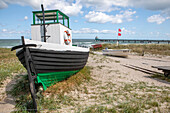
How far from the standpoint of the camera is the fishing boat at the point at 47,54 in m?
4.23

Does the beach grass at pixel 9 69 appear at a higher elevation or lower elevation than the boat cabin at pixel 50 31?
lower

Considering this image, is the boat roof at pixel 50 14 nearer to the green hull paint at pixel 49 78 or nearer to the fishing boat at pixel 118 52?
the green hull paint at pixel 49 78

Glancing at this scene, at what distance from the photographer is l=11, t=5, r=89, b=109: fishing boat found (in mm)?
4226

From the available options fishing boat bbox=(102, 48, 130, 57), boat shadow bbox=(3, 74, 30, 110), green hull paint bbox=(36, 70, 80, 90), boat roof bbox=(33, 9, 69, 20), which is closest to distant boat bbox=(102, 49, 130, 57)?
fishing boat bbox=(102, 48, 130, 57)

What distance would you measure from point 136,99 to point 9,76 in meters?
6.89

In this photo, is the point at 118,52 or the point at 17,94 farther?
the point at 118,52

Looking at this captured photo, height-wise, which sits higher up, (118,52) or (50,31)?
(50,31)

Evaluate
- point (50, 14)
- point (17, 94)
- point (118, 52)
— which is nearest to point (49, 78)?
point (17, 94)

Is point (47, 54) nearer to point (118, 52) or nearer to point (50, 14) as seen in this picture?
point (50, 14)

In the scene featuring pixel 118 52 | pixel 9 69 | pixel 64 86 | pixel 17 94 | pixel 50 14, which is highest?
pixel 50 14

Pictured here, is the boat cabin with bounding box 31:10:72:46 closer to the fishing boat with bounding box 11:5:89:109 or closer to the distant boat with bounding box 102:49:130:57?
the fishing boat with bounding box 11:5:89:109

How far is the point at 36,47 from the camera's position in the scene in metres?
4.34

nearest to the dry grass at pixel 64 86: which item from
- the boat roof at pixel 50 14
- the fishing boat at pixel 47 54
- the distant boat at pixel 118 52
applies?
the fishing boat at pixel 47 54

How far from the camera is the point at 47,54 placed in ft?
15.2
